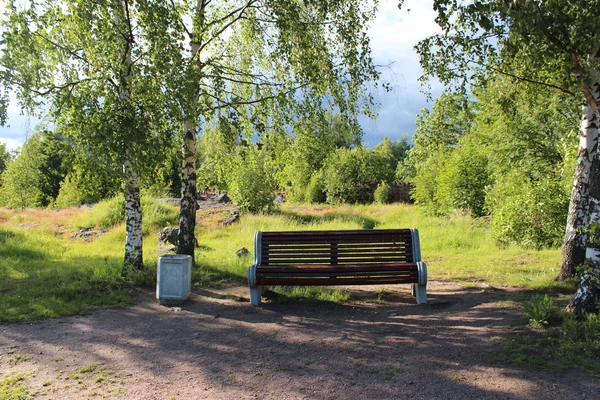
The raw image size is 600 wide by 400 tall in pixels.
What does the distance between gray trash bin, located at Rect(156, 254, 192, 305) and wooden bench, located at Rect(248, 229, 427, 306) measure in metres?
0.99

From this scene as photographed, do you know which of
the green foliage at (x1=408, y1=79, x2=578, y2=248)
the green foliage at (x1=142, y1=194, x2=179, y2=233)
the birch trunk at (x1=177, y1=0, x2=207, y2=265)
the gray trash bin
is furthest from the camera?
the green foliage at (x1=142, y1=194, x2=179, y2=233)

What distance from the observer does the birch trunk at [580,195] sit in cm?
654

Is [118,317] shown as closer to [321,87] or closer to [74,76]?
[74,76]

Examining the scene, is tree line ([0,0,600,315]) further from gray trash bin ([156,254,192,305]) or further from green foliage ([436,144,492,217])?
green foliage ([436,144,492,217])

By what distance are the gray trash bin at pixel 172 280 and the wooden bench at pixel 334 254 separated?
989 millimetres

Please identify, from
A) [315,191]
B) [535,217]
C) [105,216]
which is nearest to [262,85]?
[535,217]

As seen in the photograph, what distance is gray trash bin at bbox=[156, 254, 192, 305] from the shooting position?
6.42 meters

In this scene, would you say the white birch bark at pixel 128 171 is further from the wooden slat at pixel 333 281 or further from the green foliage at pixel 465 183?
the green foliage at pixel 465 183

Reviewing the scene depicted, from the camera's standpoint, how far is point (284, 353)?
14.5 ft

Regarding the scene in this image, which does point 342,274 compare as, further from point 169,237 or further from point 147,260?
point 169,237

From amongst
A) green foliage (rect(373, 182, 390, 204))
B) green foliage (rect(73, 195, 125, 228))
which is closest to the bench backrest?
green foliage (rect(73, 195, 125, 228))

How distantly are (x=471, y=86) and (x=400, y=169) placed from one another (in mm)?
46322

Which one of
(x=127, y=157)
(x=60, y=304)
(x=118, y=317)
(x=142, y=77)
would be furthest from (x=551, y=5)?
(x=60, y=304)

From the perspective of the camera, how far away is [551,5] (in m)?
4.73
